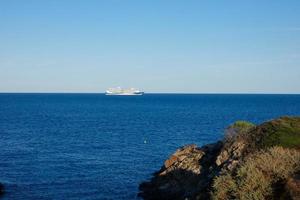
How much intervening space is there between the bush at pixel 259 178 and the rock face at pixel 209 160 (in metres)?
3.04

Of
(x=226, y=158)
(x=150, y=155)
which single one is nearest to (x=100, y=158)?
(x=150, y=155)

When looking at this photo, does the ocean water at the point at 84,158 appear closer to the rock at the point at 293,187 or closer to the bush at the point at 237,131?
the bush at the point at 237,131

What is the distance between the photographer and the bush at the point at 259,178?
19766 mm

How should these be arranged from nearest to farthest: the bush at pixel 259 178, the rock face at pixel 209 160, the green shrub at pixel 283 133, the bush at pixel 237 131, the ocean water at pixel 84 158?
1. the bush at pixel 259 178
2. the green shrub at pixel 283 133
3. the rock face at pixel 209 160
4. the bush at pixel 237 131
5. the ocean water at pixel 84 158

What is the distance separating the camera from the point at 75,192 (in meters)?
45.5

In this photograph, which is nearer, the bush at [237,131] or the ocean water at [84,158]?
the bush at [237,131]

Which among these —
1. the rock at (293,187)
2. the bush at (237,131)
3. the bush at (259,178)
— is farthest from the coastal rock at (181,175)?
the rock at (293,187)

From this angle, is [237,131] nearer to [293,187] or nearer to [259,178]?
[259,178]

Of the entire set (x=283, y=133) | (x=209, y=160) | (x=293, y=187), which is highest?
(x=283, y=133)

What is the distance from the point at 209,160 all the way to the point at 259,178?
68.2ft

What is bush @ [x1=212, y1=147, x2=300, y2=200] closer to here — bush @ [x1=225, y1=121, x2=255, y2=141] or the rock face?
the rock face

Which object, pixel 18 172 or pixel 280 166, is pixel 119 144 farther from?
pixel 280 166

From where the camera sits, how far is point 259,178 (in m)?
20.3

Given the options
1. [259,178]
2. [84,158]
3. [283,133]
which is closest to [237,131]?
[283,133]
